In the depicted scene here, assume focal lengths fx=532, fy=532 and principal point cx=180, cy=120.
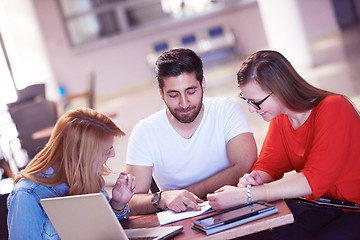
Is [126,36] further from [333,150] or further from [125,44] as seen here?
[333,150]

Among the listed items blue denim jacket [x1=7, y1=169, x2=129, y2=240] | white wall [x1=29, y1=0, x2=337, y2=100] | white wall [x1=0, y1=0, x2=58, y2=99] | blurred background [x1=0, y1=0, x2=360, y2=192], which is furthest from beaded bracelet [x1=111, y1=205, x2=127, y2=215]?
white wall [x1=29, y1=0, x2=337, y2=100]

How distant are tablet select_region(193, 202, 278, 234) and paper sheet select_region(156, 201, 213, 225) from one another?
142mm

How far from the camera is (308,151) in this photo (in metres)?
2.19

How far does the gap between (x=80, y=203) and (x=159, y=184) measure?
3.35ft

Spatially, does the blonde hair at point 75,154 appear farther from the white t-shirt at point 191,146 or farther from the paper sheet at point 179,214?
the white t-shirt at point 191,146

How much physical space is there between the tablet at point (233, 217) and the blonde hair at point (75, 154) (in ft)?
1.56

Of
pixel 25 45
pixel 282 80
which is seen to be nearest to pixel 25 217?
pixel 282 80

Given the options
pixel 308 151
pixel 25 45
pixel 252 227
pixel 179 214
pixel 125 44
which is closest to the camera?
pixel 252 227

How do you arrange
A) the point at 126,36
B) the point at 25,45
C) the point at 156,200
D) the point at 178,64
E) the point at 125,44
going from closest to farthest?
the point at 156,200
the point at 178,64
the point at 25,45
the point at 126,36
the point at 125,44

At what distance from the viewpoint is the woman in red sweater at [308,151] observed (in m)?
1.99

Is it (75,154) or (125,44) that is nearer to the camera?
(75,154)

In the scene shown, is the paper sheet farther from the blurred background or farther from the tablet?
the blurred background

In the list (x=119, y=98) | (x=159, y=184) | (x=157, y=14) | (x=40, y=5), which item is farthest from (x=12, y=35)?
(x=159, y=184)

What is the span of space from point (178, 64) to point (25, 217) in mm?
1002
